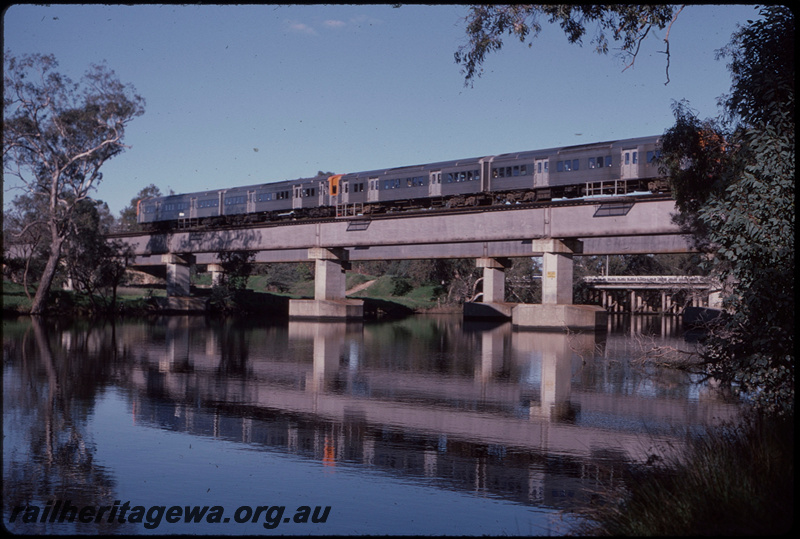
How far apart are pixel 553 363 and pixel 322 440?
13.1 meters

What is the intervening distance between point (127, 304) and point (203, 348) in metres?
30.1

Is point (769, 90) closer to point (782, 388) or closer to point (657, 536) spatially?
point (782, 388)

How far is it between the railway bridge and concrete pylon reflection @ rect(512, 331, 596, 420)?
12.4ft

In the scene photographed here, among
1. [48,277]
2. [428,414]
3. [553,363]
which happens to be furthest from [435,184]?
[428,414]

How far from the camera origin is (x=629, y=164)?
3891 centimetres

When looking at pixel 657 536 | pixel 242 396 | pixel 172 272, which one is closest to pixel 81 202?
pixel 172 272

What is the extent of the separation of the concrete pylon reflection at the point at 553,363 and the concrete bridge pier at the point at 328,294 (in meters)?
14.3

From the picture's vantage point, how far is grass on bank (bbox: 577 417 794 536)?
5543 mm

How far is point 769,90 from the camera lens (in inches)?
439

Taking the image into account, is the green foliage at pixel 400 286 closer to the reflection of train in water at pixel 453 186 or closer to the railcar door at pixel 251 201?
the reflection of train in water at pixel 453 186

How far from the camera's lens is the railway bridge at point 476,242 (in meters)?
38.4

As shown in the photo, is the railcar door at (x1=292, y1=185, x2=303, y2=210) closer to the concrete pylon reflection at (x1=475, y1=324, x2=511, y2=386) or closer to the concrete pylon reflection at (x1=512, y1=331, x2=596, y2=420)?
the concrete pylon reflection at (x1=512, y1=331, x2=596, y2=420)

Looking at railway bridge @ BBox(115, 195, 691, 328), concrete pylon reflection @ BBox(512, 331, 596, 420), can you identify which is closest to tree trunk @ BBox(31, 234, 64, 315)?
railway bridge @ BBox(115, 195, 691, 328)

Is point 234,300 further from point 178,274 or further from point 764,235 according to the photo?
point 764,235
